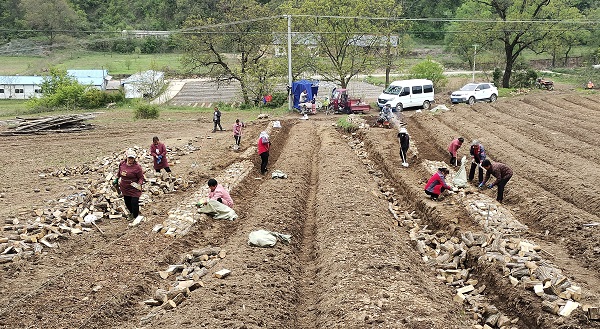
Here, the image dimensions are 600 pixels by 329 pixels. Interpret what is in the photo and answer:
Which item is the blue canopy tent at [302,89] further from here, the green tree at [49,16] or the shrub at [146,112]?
the green tree at [49,16]

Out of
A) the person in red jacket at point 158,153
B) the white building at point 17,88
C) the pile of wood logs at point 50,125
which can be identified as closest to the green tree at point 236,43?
the pile of wood logs at point 50,125

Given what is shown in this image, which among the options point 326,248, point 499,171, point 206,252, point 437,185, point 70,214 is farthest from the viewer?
point 437,185

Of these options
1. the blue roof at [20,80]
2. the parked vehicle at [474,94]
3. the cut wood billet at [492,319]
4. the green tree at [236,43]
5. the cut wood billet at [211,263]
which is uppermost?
the green tree at [236,43]

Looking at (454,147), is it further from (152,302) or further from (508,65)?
(508,65)

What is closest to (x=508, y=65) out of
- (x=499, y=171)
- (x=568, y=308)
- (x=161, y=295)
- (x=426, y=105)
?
(x=426, y=105)

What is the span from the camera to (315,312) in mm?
8266

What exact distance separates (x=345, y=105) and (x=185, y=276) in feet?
78.2

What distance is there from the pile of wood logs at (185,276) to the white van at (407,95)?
22.9m

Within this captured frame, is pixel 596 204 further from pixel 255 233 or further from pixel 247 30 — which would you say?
pixel 247 30

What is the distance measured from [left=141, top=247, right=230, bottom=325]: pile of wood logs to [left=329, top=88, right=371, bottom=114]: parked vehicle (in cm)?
2248

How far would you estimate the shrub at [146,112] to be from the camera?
31141mm

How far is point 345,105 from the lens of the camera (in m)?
31.9

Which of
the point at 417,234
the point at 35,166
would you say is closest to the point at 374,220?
the point at 417,234

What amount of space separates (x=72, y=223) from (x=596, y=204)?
12.5 m
